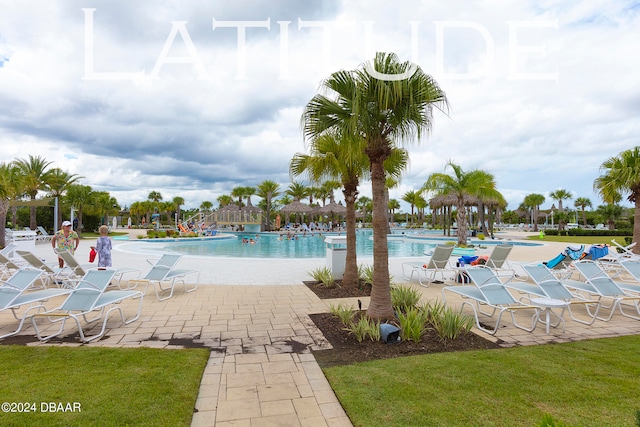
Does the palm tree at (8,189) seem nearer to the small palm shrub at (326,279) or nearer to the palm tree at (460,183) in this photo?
the small palm shrub at (326,279)

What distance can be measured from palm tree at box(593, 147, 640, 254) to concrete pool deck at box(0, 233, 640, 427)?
931cm

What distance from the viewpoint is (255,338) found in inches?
169

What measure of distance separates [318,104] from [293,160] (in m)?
3.26

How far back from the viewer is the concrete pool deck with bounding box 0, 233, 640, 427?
2619mm

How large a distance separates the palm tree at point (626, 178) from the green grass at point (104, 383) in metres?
14.9

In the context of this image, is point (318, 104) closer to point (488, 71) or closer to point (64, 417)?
point (488, 71)

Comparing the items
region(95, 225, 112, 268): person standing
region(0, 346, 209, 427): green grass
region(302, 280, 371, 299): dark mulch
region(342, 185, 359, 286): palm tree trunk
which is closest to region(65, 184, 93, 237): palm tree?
region(95, 225, 112, 268): person standing

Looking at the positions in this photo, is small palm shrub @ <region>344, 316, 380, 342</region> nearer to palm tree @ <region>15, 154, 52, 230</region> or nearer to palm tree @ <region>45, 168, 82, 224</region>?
palm tree @ <region>45, 168, 82, 224</region>

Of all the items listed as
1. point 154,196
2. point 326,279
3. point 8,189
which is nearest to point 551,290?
point 326,279

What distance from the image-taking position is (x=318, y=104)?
4926mm

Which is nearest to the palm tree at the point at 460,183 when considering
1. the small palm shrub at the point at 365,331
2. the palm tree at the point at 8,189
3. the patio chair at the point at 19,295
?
the small palm shrub at the point at 365,331

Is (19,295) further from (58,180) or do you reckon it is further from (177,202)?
(177,202)

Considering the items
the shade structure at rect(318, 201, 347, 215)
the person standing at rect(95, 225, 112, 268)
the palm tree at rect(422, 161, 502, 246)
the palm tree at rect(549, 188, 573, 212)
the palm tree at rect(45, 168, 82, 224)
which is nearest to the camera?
the person standing at rect(95, 225, 112, 268)

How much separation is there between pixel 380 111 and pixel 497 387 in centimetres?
349
